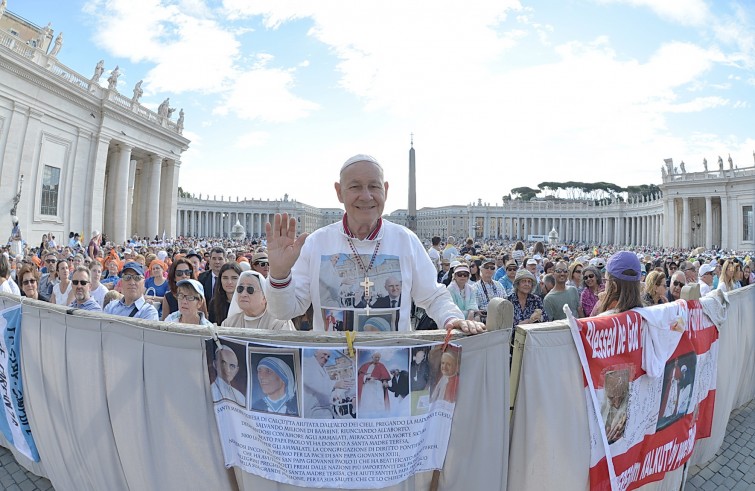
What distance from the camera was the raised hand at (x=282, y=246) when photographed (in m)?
2.26

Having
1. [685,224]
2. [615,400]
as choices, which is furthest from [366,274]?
[685,224]

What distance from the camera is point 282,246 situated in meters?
2.28

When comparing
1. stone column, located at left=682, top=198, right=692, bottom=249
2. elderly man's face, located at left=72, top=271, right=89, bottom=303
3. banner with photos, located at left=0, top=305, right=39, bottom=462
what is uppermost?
stone column, located at left=682, top=198, right=692, bottom=249

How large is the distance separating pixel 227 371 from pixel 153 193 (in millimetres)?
37403

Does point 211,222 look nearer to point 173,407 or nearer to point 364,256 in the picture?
point 173,407

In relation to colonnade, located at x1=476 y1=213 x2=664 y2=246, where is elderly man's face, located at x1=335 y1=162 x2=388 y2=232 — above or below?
below

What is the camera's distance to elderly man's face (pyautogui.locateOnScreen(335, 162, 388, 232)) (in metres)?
2.50

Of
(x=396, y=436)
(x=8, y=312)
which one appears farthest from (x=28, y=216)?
(x=396, y=436)

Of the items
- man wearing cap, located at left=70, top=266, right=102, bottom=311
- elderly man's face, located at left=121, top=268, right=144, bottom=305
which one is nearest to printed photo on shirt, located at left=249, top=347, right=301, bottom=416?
elderly man's face, located at left=121, top=268, right=144, bottom=305

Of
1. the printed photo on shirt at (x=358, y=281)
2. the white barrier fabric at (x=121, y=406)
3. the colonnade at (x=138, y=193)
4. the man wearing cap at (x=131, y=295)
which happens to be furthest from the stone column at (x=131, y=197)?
the printed photo on shirt at (x=358, y=281)

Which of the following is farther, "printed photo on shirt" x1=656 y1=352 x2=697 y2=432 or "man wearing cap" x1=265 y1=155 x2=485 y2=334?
"printed photo on shirt" x1=656 y1=352 x2=697 y2=432

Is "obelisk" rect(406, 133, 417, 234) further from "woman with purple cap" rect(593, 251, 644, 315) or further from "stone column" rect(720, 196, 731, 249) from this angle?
"stone column" rect(720, 196, 731, 249)

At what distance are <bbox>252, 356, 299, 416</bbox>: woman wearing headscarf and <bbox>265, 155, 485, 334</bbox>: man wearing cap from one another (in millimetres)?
305

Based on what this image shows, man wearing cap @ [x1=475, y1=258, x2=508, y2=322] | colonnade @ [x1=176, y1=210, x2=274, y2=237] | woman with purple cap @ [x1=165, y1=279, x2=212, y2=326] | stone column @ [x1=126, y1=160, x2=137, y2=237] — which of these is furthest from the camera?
colonnade @ [x1=176, y1=210, x2=274, y2=237]
